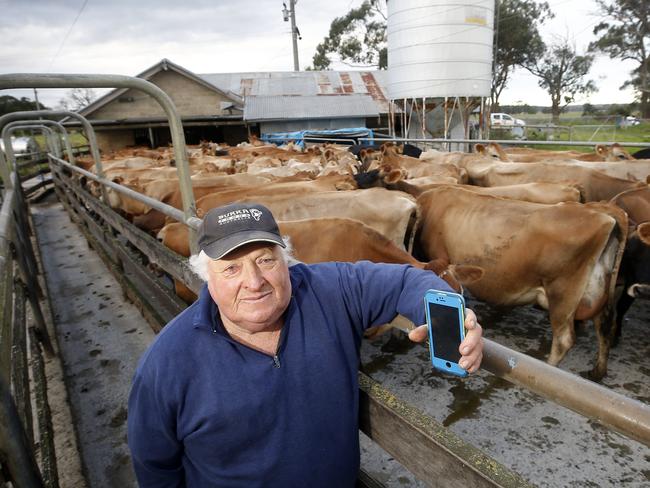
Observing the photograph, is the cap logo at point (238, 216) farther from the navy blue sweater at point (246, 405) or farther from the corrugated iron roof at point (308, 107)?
the corrugated iron roof at point (308, 107)

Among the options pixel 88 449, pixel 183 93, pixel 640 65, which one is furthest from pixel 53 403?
pixel 640 65

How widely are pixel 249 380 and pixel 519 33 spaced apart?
131 ft

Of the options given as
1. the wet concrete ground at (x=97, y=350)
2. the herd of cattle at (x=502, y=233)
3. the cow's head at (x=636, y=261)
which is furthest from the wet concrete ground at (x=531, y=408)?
the wet concrete ground at (x=97, y=350)

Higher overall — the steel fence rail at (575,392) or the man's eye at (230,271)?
the man's eye at (230,271)

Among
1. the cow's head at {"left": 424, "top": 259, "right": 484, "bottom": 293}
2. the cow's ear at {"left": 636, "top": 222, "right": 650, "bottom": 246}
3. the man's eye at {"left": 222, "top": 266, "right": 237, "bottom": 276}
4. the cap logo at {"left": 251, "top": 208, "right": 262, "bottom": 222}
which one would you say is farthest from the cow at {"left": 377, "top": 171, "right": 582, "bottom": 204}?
the man's eye at {"left": 222, "top": 266, "right": 237, "bottom": 276}

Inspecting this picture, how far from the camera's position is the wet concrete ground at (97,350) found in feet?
9.05

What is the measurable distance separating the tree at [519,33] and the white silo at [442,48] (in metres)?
15.1

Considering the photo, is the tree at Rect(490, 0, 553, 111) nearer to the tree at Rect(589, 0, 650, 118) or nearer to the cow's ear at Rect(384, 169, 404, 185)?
the tree at Rect(589, 0, 650, 118)

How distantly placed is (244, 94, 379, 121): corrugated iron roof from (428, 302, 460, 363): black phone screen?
22.1 m

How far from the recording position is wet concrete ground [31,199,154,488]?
276cm

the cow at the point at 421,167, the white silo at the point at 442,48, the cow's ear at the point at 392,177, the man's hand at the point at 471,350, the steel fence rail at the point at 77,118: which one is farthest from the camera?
the white silo at the point at 442,48

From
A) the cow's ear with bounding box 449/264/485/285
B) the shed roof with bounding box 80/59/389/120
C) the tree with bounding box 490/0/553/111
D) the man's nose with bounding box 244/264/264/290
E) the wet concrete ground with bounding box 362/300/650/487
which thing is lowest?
the wet concrete ground with bounding box 362/300/650/487

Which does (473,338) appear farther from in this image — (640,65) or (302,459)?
(640,65)

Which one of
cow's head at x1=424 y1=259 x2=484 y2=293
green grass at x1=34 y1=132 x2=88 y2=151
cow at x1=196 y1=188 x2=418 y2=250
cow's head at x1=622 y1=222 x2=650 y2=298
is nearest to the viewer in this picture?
cow's head at x1=424 y1=259 x2=484 y2=293
